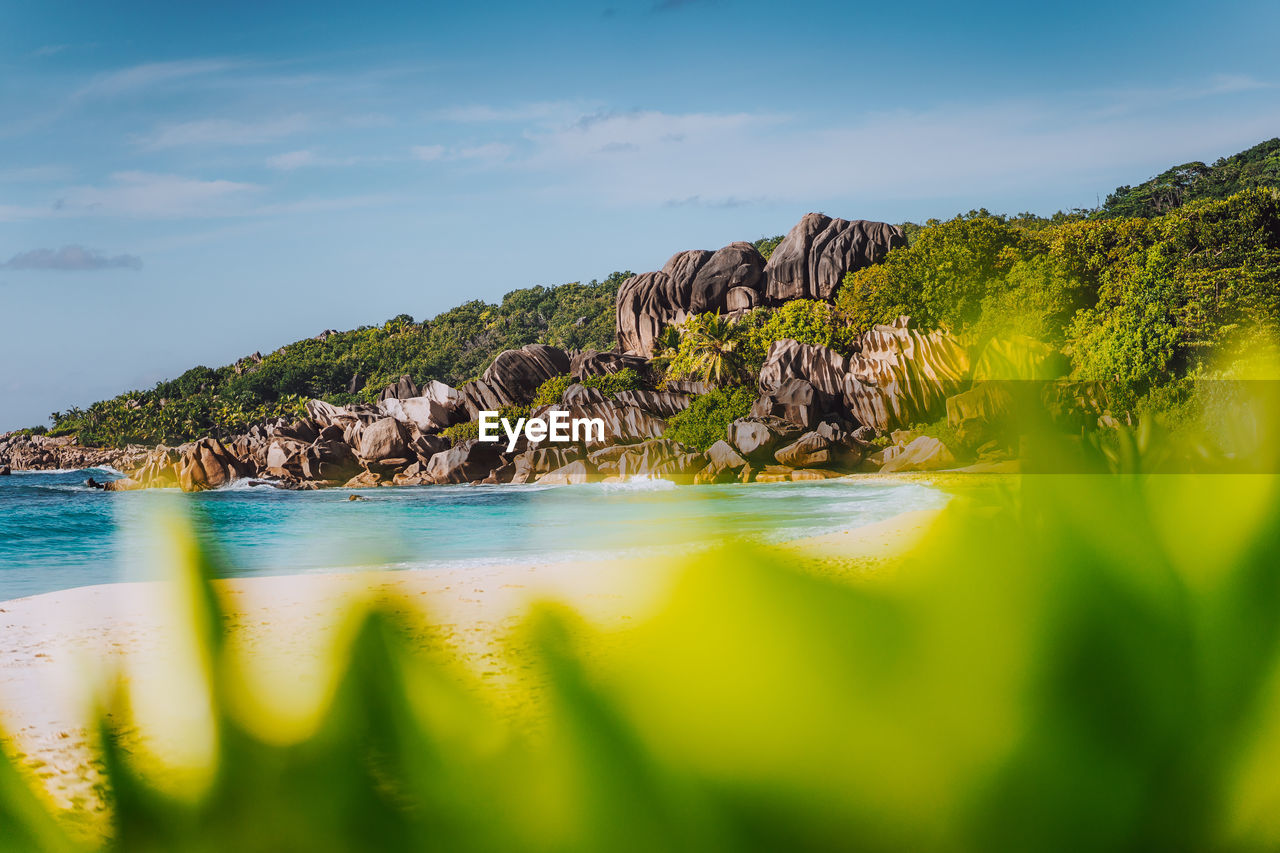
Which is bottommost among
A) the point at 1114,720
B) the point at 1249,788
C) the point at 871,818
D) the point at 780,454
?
the point at 780,454

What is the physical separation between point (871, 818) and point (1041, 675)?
0.46 meters

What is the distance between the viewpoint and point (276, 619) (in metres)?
8.29

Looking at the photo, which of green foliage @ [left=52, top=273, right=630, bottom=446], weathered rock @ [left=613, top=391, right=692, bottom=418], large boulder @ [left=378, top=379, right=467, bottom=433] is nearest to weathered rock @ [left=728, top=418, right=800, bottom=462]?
weathered rock @ [left=613, top=391, right=692, bottom=418]

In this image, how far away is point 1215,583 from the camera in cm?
159

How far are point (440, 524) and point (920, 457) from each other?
14.8 meters

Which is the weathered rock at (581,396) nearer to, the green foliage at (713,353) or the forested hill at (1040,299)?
the green foliage at (713,353)

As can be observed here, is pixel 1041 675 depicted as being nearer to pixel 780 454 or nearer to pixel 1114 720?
pixel 1114 720

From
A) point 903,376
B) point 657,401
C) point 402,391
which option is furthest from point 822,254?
point 402,391

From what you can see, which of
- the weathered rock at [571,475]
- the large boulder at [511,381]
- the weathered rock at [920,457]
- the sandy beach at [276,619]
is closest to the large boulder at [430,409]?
the large boulder at [511,381]

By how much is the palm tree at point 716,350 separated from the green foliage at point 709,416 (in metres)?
1.86

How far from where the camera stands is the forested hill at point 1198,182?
4894 cm

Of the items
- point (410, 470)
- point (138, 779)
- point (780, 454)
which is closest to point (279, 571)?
point (138, 779)

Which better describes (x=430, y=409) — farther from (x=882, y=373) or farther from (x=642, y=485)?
(x=882, y=373)

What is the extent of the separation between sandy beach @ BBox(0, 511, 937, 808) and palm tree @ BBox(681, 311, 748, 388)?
23.2 metres
